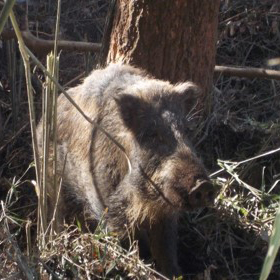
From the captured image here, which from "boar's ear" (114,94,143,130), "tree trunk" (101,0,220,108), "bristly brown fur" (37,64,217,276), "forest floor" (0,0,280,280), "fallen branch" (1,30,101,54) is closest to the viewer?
"forest floor" (0,0,280,280)

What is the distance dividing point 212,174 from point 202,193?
1.25 m

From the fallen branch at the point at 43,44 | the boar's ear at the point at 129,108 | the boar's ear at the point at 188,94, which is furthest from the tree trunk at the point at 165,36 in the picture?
the boar's ear at the point at 129,108

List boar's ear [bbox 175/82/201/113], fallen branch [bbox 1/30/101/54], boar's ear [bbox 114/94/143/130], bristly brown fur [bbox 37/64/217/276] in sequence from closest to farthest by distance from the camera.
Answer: bristly brown fur [bbox 37/64/217/276]
boar's ear [bbox 114/94/143/130]
boar's ear [bbox 175/82/201/113]
fallen branch [bbox 1/30/101/54]

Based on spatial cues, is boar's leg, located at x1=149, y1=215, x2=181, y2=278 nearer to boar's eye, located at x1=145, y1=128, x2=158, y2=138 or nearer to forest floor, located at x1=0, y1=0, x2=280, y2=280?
forest floor, located at x1=0, y1=0, x2=280, y2=280

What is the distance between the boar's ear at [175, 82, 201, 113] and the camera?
14.1ft

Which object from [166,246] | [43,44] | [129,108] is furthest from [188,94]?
[43,44]

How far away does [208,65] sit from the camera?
5.00 m

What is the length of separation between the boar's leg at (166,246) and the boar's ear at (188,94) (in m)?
0.73

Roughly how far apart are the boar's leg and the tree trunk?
1128mm

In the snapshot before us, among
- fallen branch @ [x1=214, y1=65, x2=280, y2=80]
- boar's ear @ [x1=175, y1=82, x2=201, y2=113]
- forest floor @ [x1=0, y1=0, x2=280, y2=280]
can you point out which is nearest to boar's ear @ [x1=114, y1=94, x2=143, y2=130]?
boar's ear @ [x1=175, y1=82, x2=201, y2=113]

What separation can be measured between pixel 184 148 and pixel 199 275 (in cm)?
81

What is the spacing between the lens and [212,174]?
15.7 feet

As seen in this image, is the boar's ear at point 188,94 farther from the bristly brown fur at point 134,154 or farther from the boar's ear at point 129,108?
the boar's ear at point 129,108

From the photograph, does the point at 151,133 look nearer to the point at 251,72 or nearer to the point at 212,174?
the point at 212,174
